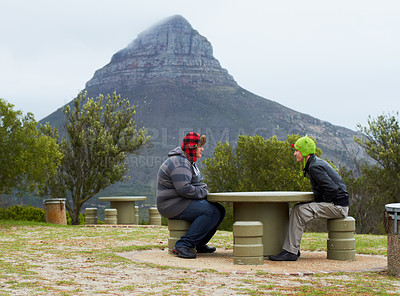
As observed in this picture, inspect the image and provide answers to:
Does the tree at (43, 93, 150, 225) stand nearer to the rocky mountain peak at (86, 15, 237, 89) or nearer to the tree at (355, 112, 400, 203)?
the tree at (355, 112, 400, 203)

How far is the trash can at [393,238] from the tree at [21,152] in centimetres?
1303

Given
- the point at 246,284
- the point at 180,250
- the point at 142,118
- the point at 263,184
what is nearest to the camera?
the point at 246,284

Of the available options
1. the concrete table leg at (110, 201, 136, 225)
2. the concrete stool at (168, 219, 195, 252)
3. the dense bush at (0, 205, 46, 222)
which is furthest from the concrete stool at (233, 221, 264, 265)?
the dense bush at (0, 205, 46, 222)

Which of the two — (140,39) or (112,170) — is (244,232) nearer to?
(112,170)

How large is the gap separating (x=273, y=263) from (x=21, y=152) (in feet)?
38.8

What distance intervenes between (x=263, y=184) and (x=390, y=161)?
799cm

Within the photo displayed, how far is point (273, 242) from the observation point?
25.9 ft

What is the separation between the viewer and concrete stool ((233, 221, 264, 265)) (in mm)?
7168

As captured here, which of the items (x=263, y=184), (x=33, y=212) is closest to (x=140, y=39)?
(x=263, y=184)

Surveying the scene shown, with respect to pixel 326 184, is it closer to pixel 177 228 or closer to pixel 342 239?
pixel 342 239

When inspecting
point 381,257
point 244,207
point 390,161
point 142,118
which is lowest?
point 381,257

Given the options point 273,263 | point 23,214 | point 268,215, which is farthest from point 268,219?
point 23,214

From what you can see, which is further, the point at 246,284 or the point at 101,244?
the point at 101,244

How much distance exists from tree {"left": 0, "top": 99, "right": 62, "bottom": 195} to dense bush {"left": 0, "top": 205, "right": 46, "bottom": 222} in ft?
16.0
